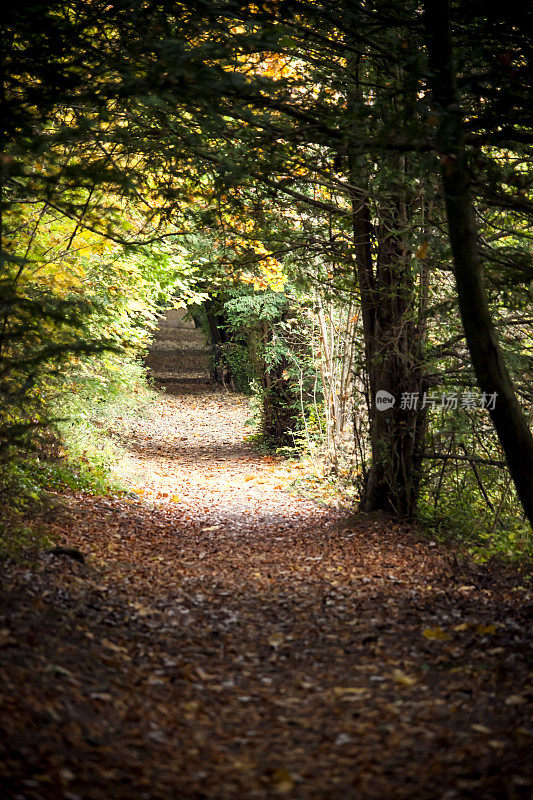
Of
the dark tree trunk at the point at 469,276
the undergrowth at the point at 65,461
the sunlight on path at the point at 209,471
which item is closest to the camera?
the dark tree trunk at the point at 469,276

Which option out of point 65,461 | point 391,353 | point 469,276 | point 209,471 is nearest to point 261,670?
point 469,276

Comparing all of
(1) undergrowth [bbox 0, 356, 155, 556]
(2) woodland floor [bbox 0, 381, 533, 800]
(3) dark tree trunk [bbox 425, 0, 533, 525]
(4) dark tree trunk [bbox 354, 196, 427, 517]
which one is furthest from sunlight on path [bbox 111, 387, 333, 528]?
(3) dark tree trunk [bbox 425, 0, 533, 525]

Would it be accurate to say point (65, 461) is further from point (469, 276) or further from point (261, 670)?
point (469, 276)

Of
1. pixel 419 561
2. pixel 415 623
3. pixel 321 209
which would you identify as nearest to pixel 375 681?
pixel 415 623

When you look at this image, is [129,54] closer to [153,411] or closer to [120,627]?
[120,627]

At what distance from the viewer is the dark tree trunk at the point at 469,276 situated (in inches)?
164

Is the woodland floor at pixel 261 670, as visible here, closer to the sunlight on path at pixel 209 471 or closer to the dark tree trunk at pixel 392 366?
the dark tree trunk at pixel 392 366

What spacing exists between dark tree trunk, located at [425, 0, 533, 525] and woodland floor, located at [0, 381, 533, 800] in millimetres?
1202

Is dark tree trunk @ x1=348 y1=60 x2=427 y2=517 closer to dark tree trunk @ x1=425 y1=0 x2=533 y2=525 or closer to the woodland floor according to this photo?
the woodland floor

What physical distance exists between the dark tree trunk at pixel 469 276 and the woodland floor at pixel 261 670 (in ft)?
3.94

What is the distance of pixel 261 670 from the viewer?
4035 mm

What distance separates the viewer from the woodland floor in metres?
2.71

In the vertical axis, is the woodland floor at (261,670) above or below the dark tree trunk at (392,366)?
below

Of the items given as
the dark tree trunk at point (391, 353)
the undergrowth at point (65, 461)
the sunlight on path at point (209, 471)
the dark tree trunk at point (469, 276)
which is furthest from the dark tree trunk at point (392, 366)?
the undergrowth at point (65, 461)
